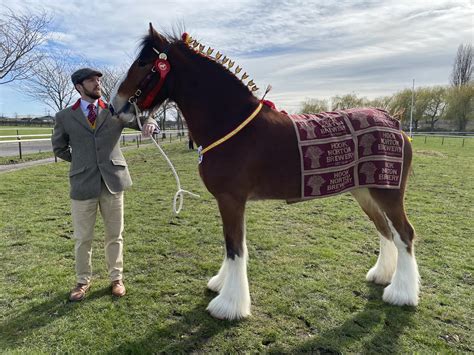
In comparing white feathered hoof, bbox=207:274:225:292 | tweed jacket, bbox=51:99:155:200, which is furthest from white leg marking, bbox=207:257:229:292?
tweed jacket, bbox=51:99:155:200

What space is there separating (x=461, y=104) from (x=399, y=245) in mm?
51045

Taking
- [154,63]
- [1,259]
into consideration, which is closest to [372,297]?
[154,63]

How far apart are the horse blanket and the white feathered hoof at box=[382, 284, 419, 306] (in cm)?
106

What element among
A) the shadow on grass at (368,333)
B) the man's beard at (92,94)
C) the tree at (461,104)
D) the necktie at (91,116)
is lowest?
the shadow on grass at (368,333)

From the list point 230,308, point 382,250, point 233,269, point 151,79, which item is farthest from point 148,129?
point 382,250

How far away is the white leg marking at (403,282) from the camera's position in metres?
3.23

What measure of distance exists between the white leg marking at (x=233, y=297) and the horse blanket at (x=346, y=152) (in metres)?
0.97

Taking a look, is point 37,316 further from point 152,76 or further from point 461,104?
point 461,104

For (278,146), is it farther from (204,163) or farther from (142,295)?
(142,295)

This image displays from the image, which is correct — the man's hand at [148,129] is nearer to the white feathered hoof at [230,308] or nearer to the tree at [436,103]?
the white feathered hoof at [230,308]

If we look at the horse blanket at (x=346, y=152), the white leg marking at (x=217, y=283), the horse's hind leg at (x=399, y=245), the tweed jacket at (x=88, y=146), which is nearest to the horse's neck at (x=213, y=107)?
the tweed jacket at (x=88, y=146)

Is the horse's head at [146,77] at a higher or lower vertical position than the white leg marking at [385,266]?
higher

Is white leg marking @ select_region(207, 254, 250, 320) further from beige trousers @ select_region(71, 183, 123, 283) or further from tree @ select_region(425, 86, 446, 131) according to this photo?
tree @ select_region(425, 86, 446, 131)

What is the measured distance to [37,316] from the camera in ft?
9.79
